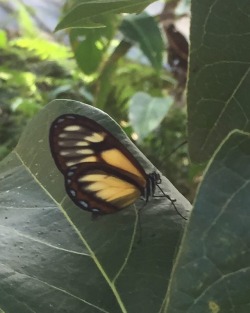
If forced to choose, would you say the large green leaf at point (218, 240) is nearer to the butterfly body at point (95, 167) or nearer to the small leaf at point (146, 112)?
the butterfly body at point (95, 167)

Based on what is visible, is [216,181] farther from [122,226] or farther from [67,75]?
[67,75]

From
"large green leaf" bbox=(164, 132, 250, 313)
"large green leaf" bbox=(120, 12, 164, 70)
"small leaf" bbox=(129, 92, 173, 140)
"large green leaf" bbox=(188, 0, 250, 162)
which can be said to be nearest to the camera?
"large green leaf" bbox=(164, 132, 250, 313)

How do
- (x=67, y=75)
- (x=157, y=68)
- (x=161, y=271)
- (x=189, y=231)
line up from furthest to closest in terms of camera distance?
1. (x=67, y=75)
2. (x=157, y=68)
3. (x=161, y=271)
4. (x=189, y=231)

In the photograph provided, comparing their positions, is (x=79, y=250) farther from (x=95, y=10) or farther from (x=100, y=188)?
(x=95, y=10)

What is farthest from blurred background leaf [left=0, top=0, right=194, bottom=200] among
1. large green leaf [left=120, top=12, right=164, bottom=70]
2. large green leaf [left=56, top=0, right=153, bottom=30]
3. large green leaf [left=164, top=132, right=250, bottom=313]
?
large green leaf [left=164, top=132, right=250, bottom=313]

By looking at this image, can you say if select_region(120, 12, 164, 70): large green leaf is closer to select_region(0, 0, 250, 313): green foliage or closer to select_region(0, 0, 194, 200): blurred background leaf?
select_region(0, 0, 194, 200): blurred background leaf

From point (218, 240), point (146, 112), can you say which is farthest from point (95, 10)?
point (146, 112)

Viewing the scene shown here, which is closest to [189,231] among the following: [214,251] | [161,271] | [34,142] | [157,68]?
[214,251]
